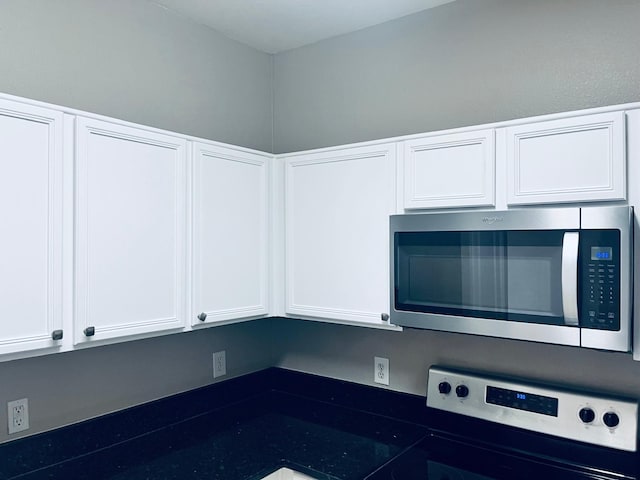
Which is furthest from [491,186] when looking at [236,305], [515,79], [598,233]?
[236,305]

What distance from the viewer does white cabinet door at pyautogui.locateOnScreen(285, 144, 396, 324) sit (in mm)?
1818

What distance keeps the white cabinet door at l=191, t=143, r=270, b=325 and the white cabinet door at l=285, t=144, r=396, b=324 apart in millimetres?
118

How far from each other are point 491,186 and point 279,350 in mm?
1429

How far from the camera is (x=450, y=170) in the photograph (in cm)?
166

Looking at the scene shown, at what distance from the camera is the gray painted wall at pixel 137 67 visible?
1631 mm

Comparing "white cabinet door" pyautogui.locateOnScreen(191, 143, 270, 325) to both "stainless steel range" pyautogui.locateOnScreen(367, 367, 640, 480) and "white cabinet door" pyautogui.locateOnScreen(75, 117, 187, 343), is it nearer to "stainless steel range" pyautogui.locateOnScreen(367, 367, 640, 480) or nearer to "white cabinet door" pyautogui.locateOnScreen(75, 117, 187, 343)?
"white cabinet door" pyautogui.locateOnScreen(75, 117, 187, 343)

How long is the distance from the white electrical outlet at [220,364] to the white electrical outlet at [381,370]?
27.1 inches

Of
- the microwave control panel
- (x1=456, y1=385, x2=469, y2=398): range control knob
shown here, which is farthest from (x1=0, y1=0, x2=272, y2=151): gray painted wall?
the microwave control panel

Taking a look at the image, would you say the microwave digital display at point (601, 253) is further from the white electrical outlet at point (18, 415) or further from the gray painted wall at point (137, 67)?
the white electrical outlet at point (18, 415)

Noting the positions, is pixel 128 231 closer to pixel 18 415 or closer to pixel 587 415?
pixel 18 415

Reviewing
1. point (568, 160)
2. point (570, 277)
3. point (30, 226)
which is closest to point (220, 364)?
point (30, 226)

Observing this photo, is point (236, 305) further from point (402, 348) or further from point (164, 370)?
point (402, 348)

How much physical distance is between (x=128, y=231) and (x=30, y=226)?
0.29m

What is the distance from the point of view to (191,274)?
1769 mm
